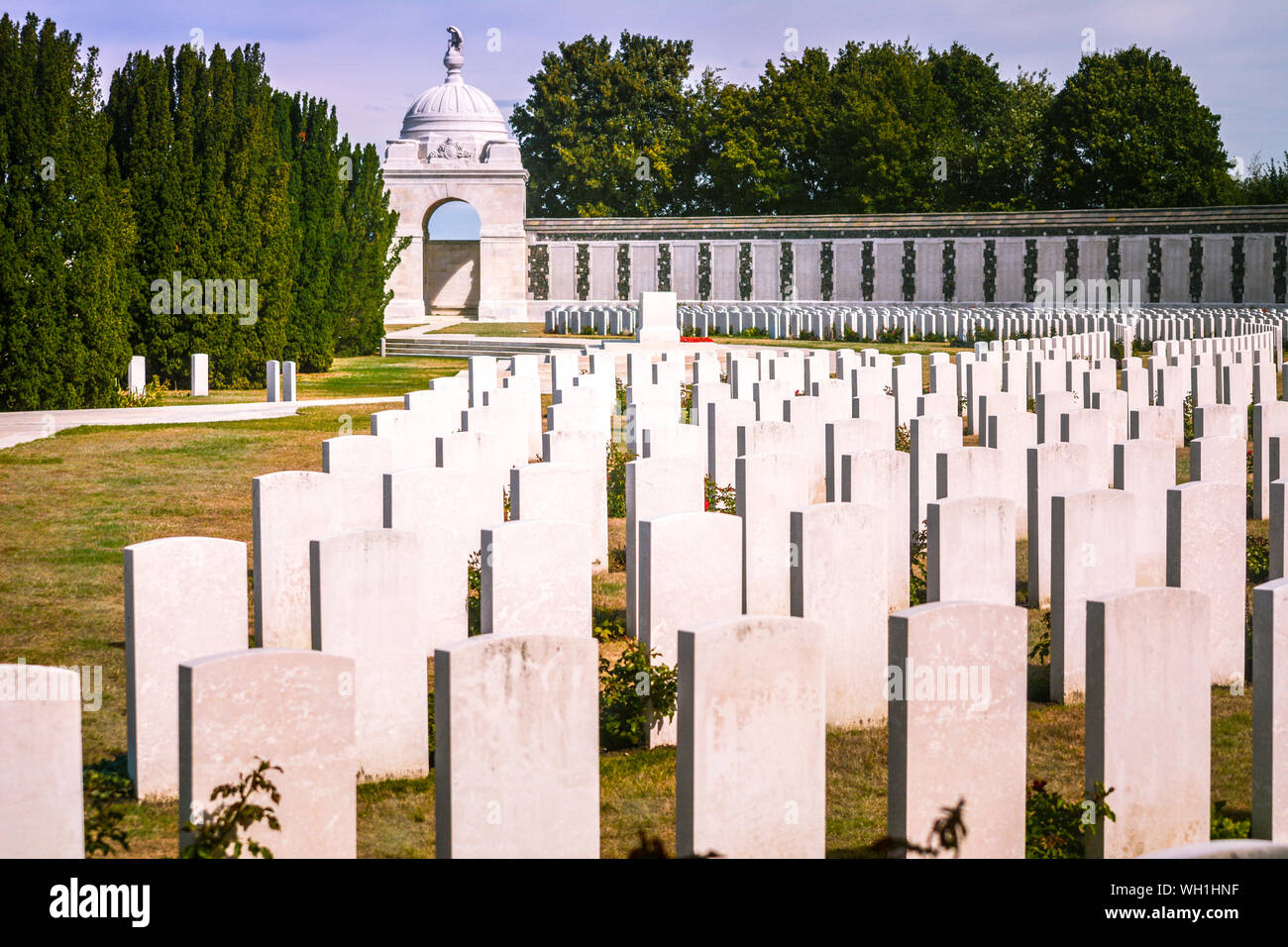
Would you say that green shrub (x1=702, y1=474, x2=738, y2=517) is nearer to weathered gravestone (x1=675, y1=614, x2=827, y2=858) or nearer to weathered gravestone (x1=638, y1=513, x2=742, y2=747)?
weathered gravestone (x1=638, y1=513, x2=742, y2=747)

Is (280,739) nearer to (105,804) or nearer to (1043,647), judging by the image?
(105,804)

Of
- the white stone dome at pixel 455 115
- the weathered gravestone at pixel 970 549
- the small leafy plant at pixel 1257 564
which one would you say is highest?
the white stone dome at pixel 455 115

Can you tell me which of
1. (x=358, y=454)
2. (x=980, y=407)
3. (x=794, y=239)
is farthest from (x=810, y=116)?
(x=358, y=454)

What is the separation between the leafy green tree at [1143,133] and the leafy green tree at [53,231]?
141 ft

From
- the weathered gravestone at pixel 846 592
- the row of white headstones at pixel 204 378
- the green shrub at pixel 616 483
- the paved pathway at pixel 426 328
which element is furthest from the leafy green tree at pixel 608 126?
the weathered gravestone at pixel 846 592

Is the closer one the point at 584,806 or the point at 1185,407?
the point at 584,806

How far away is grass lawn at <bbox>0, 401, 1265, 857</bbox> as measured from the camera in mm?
5465

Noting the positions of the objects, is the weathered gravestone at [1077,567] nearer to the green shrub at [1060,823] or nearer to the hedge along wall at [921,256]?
the green shrub at [1060,823]

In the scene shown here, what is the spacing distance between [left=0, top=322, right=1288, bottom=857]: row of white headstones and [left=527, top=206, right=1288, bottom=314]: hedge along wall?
40.5 metres

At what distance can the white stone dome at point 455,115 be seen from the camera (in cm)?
5572

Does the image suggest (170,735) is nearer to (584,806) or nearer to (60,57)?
(584,806)

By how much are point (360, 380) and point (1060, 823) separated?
22181 mm

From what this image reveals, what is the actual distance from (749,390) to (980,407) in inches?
119

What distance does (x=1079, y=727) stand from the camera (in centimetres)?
650
